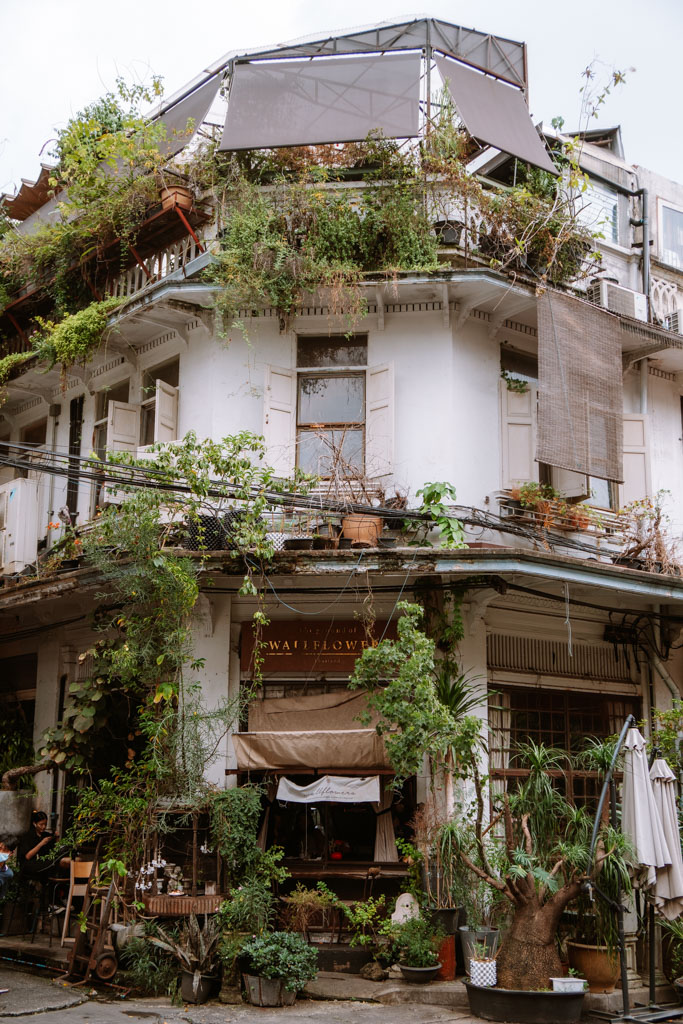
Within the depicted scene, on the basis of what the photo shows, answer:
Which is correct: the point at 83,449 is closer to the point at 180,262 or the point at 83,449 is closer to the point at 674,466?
the point at 180,262

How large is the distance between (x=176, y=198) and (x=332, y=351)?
292 cm

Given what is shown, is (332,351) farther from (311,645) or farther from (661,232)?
(661,232)

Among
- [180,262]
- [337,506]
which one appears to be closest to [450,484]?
[337,506]

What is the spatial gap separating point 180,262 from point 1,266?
4.10m

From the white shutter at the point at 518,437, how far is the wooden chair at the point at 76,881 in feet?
23.3

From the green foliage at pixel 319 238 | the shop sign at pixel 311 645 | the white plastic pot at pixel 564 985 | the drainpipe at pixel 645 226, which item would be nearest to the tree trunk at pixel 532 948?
the white plastic pot at pixel 564 985

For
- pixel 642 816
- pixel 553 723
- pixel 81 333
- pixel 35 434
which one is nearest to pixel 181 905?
pixel 642 816

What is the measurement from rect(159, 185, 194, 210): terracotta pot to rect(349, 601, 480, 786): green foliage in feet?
21.3

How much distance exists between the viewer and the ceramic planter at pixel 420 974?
10375 millimetres

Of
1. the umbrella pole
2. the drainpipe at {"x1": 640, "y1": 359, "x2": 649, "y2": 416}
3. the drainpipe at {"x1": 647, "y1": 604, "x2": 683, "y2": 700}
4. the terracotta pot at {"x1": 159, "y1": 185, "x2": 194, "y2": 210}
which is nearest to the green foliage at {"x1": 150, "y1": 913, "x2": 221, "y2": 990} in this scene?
the umbrella pole

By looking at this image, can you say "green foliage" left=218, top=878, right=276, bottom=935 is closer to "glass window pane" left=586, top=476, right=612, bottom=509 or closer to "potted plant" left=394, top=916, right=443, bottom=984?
"potted plant" left=394, top=916, right=443, bottom=984

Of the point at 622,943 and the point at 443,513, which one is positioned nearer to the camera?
the point at 622,943

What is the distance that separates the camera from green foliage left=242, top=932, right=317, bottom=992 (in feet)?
32.2

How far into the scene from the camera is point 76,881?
1248cm
